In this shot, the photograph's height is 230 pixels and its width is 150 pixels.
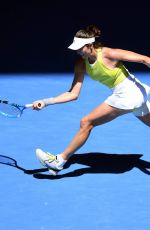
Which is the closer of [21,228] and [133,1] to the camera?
[21,228]

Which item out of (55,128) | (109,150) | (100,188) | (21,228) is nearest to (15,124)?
(55,128)

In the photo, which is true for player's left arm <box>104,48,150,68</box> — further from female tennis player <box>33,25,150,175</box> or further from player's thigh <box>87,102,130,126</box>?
player's thigh <box>87,102,130,126</box>

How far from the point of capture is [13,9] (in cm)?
1035

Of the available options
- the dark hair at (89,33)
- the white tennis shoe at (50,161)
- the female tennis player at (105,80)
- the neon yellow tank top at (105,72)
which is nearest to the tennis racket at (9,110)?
the female tennis player at (105,80)

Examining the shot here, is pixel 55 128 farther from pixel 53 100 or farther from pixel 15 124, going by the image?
pixel 53 100

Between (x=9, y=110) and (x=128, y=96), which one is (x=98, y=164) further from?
(x=9, y=110)

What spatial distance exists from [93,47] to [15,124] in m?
1.87

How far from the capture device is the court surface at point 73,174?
500 centimetres

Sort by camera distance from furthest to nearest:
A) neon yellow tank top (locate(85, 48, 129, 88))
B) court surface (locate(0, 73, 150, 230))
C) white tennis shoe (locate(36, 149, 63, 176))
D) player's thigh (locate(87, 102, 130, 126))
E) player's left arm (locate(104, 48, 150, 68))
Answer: white tennis shoe (locate(36, 149, 63, 176)), player's thigh (locate(87, 102, 130, 126)), neon yellow tank top (locate(85, 48, 129, 88)), player's left arm (locate(104, 48, 150, 68)), court surface (locate(0, 73, 150, 230))

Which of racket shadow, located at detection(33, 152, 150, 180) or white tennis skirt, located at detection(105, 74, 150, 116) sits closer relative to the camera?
white tennis skirt, located at detection(105, 74, 150, 116)

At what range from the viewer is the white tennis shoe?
563 centimetres

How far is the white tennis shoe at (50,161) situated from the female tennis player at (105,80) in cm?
14

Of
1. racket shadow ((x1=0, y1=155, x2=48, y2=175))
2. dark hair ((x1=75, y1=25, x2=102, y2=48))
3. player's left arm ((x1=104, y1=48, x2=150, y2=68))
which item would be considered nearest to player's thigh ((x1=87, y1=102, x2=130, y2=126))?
player's left arm ((x1=104, y1=48, x2=150, y2=68))

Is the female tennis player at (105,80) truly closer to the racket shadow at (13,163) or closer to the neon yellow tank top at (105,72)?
the neon yellow tank top at (105,72)
